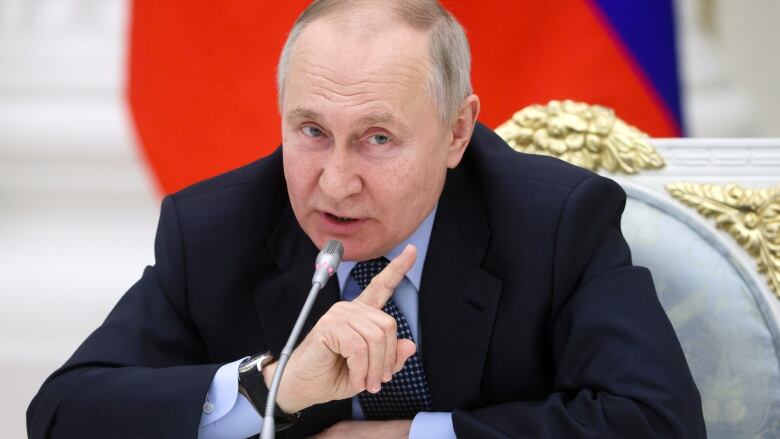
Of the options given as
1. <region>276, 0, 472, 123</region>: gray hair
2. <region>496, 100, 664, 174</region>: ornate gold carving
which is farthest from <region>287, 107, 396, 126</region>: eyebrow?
<region>496, 100, 664, 174</region>: ornate gold carving

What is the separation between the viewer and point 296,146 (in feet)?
5.71

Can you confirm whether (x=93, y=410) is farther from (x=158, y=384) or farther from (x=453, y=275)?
(x=453, y=275)

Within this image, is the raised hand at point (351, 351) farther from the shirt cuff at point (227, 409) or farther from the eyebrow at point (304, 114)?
the eyebrow at point (304, 114)

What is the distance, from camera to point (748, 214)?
7.07ft

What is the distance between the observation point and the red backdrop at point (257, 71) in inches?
127

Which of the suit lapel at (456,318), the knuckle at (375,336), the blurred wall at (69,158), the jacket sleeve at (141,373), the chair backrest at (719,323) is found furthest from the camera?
the blurred wall at (69,158)

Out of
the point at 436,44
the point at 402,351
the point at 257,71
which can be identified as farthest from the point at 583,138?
the point at 257,71

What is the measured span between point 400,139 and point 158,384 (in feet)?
1.97

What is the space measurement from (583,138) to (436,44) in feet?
1.94

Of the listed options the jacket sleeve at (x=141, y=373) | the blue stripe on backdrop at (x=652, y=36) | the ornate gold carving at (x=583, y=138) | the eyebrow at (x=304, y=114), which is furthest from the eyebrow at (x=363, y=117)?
the blue stripe on backdrop at (x=652, y=36)

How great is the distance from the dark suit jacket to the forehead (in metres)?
0.35

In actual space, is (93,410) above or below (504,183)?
below

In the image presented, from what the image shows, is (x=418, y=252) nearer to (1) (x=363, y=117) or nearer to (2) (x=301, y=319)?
(1) (x=363, y=117)

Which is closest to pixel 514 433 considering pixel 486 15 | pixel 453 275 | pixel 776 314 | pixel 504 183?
pixel 453 275
